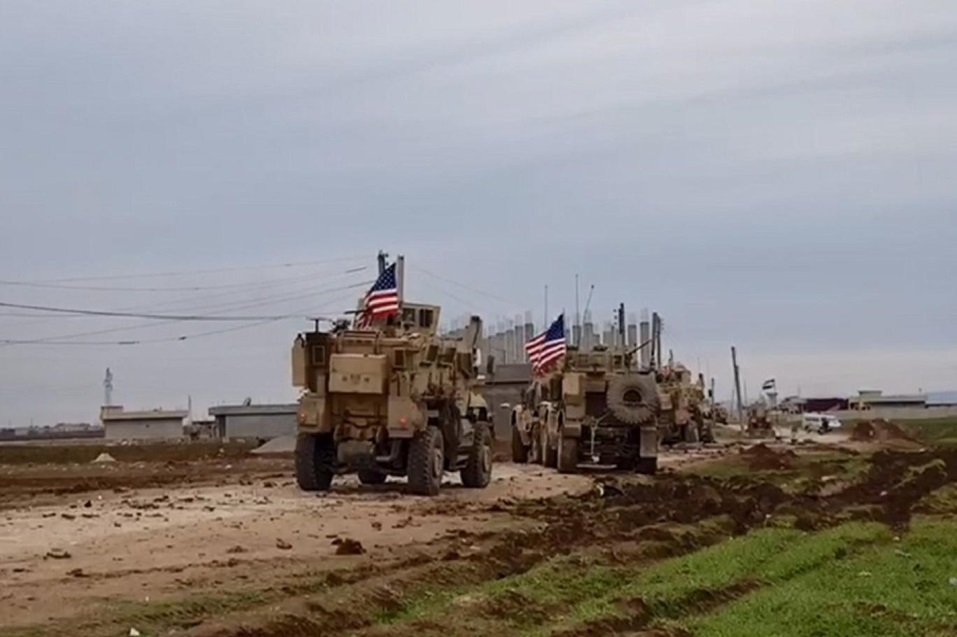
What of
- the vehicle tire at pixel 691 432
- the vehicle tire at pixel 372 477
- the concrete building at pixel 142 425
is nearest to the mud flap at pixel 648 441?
the vehicle tire at pixel 372 477

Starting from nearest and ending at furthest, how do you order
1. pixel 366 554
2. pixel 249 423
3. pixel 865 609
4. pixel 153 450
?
pixel 865 609 → pixel 366 554 → pixel 153 450 → pixel 249 423

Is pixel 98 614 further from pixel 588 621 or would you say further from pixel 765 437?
pixel 765 437

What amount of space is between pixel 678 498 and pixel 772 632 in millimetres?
15410

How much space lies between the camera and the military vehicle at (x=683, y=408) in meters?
59.1

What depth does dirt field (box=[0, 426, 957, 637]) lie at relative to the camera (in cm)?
1365

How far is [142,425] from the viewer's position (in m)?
111

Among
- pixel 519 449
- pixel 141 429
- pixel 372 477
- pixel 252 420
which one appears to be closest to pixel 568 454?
pixel 519 449

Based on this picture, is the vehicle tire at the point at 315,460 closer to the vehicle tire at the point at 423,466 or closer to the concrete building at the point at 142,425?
the vehicle tire at the point at 423,466

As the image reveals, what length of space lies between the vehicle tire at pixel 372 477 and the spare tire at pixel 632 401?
8037mm

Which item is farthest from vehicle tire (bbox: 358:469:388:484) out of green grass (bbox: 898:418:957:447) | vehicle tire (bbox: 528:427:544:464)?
green grass (bbox: 898:418:957:447)

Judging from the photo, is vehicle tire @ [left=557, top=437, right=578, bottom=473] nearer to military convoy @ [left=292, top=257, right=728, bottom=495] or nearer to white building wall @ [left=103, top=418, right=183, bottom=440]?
military convoy @ [left=292, top=257, right=728, bottom=495]

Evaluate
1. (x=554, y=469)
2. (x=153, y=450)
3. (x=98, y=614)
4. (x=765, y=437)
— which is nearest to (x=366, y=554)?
(x=98, y=614)

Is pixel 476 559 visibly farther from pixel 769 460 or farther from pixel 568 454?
pixel 769 460

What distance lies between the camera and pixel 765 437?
83.1 m
